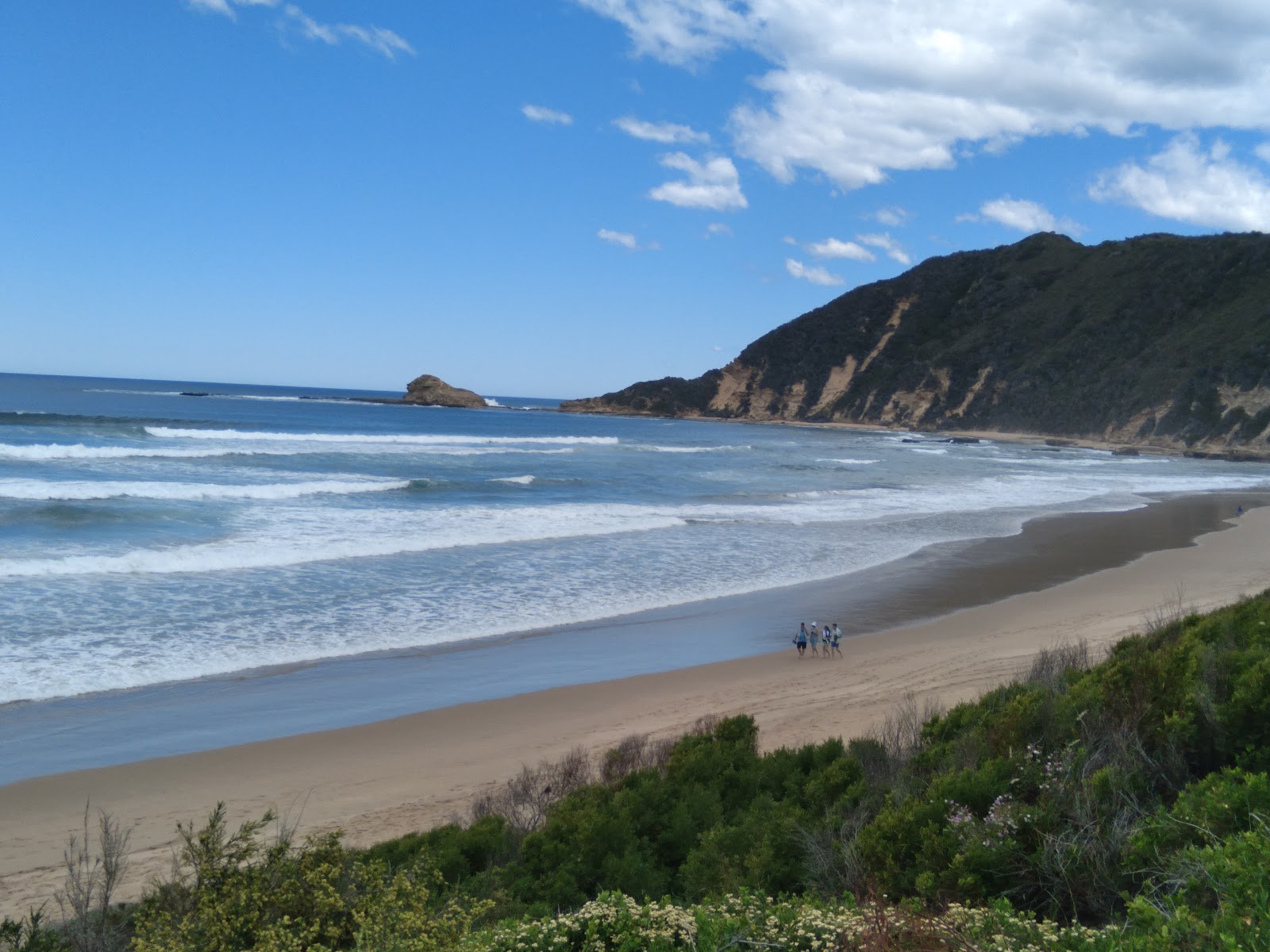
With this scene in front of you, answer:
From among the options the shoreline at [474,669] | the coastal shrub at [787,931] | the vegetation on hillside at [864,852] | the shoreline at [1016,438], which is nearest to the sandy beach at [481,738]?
the shoreline at [474,669]

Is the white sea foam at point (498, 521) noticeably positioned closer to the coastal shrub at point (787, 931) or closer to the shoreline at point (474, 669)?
the shoreline at point (474, 669)

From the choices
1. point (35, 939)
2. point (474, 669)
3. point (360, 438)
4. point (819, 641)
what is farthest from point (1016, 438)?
point (35, 939)

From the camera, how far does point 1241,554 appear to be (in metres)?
21.7

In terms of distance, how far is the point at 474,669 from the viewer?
1189 centimetres

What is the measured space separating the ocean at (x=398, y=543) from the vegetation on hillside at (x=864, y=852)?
5.10 m

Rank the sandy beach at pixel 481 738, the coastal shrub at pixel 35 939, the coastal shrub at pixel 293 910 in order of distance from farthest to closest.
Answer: the sandy beach at pixel 481 738, the coastal shrub at pixel 35 939, the coastal shrub at pixel 293 910

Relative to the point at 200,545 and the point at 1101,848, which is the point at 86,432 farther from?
the point at 1101,848

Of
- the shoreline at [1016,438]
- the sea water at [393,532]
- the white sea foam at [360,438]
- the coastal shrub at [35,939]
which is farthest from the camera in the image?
the shoreline at [1016,438]

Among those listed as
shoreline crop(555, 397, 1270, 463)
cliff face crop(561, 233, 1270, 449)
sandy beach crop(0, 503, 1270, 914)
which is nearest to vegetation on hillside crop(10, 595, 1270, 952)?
sandy beach crop(0, 503, 1270, 914)

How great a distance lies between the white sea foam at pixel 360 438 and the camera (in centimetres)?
5181

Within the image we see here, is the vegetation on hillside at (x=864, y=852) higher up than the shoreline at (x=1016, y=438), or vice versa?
the shoreline at (x=1016, y=438)

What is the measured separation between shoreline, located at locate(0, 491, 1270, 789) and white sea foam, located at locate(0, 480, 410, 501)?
650 inches

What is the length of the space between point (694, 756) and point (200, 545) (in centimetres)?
1534

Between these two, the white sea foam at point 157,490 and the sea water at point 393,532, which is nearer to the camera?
the sea water at point 393,532
